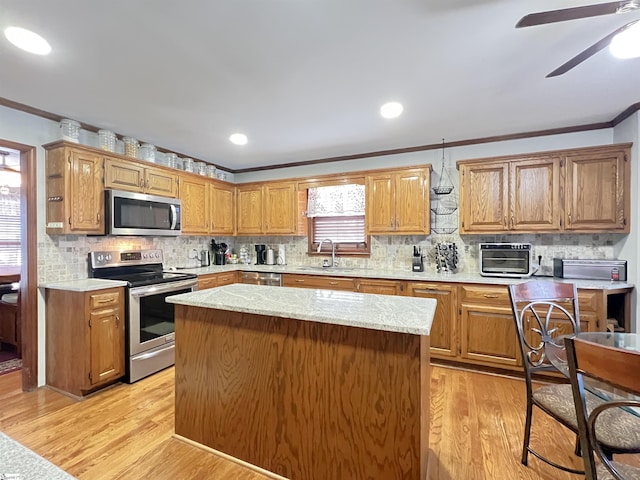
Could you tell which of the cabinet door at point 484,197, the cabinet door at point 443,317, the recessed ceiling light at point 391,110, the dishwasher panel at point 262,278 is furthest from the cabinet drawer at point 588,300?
the dishwasher panel at point 262,278

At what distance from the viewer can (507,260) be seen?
3162 millimetres

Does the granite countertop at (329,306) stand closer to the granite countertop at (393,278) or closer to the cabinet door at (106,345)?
the cabinet door at (106,345)

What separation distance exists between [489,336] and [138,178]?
3904 millimetres

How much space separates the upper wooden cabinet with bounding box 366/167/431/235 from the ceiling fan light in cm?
208

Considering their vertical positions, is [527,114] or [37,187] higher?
[527,114]

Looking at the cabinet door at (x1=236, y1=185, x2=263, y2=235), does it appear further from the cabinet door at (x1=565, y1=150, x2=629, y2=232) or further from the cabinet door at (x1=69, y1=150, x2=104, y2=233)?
the cabinet door at (x1=565, y1=150, x2=629, y2=232)

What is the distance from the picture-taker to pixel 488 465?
1.82 m

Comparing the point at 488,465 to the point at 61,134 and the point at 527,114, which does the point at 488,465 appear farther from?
the point at 61,134

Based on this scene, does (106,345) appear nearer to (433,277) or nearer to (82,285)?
(82,285)

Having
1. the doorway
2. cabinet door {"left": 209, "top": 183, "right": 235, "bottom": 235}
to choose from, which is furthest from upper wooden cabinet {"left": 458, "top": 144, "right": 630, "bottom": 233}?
the doorway

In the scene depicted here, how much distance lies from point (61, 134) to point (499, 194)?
14.0 feet

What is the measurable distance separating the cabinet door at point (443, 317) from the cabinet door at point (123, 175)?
3109 millimetres

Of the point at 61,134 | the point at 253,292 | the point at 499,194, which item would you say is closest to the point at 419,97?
the point at 499,194

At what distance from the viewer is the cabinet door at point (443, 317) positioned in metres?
3.16
